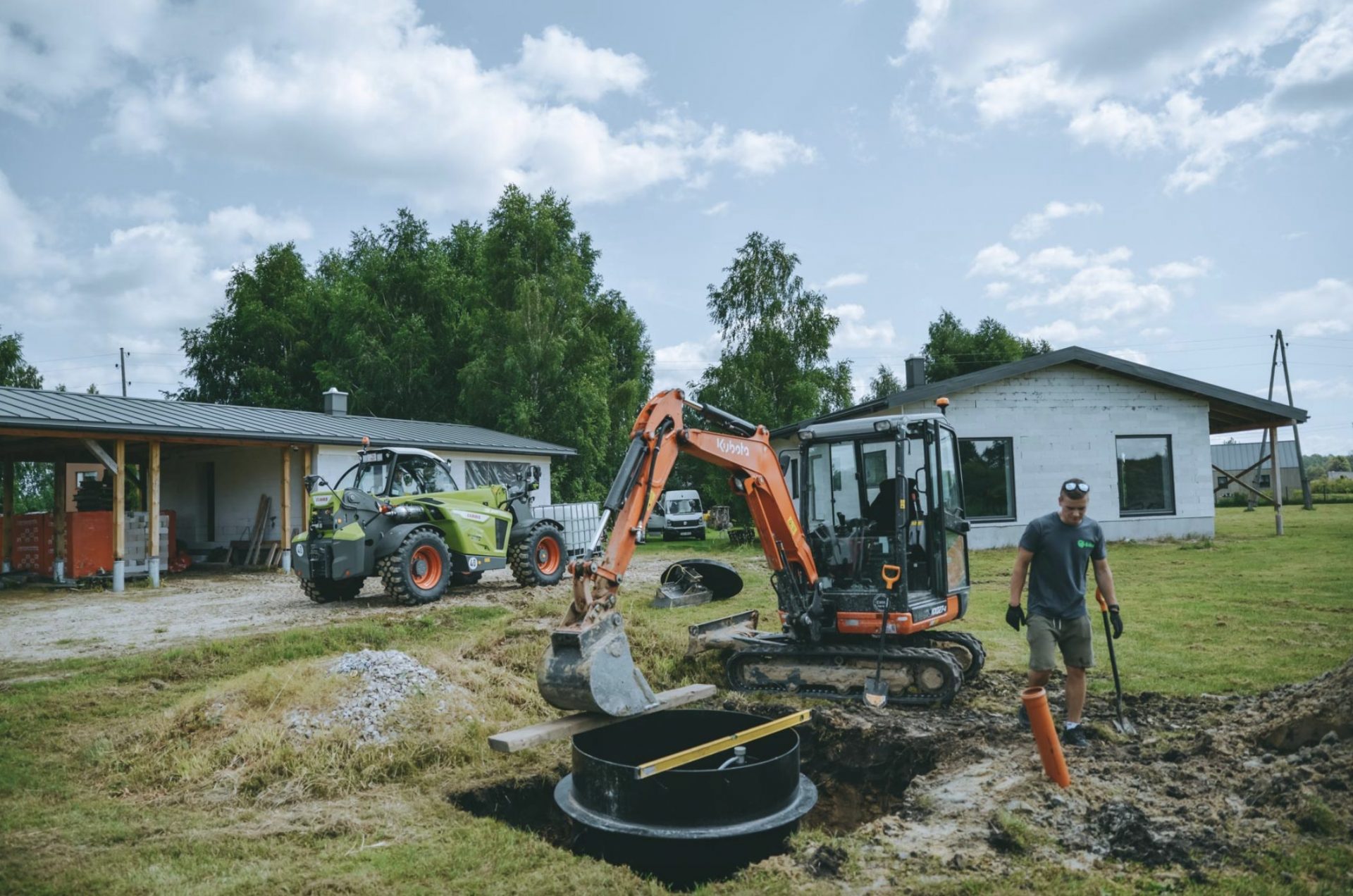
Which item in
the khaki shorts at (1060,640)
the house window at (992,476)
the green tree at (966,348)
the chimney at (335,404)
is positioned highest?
the green tree at (966,348)

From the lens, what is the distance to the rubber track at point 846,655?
7.09m

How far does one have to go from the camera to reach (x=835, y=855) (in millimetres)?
4230

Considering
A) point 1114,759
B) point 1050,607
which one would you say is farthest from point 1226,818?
point 1050,607

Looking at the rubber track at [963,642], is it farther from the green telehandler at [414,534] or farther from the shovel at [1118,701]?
the green telehandler at [414,534]

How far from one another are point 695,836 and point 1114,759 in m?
2.67

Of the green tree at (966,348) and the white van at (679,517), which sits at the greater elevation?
the green tree at (966,348)

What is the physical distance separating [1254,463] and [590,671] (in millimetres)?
58771

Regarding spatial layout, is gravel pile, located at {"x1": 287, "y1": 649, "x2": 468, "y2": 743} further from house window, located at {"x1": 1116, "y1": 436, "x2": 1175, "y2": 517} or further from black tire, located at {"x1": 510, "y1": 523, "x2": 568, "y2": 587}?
house window, located at {"x1": 1116, "y1": 436, "x2": 1175, "y2": 517}

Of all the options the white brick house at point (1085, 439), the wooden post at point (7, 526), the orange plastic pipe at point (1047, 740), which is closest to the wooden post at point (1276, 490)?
the white brick house at point (1085, 439)

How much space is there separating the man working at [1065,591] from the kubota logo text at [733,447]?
2396mm

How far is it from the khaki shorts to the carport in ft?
48.6

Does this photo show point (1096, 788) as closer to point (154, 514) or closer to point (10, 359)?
point (154, 514)

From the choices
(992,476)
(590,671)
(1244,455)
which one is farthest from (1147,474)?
(1244,455)

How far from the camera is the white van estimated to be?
28.2 metres
